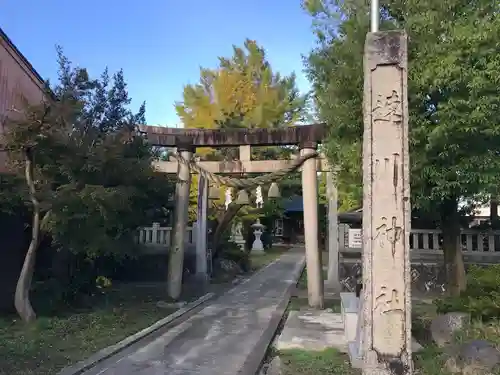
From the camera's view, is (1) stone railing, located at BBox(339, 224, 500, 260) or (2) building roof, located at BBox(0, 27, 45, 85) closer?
(2) building roof, located at BBox(0, 27, 45, 85)

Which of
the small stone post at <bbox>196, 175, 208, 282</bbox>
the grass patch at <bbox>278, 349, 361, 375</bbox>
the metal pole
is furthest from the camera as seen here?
the small stone post at <bbox>196, 175, 208, 282</bbox>

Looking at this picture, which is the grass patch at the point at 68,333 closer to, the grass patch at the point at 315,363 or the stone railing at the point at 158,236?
the grass patch at the point at 315,363

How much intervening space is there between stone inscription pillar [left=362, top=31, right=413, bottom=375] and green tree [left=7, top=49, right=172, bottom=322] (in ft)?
16.7

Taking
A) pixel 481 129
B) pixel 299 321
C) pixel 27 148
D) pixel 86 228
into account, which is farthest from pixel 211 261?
pixel 481 129

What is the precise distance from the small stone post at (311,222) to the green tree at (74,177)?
13.0 feet

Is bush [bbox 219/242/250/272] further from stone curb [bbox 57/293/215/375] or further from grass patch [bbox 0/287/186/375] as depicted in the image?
stone curb [bbox 57/293/215/375]

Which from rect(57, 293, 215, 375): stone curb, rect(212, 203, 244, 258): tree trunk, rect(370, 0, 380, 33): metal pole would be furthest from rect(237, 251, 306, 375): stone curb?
rect(212, 203, 244, 258): tree trunk

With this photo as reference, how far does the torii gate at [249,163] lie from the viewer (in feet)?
40.2

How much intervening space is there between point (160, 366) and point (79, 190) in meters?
3.69

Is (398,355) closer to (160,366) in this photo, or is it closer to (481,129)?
(160,366)

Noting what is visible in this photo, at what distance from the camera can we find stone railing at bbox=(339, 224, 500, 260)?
45.3 ft

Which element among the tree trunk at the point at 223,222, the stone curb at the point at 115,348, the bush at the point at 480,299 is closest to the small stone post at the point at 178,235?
the stone curb at the point at 115,348

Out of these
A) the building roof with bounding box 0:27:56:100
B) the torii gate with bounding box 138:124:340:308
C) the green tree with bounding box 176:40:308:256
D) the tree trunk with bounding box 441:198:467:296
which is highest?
the green tree with bounding box 176:40:308:256

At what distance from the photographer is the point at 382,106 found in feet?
17.1
